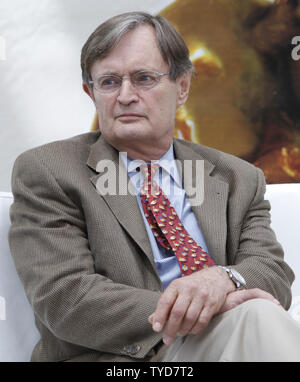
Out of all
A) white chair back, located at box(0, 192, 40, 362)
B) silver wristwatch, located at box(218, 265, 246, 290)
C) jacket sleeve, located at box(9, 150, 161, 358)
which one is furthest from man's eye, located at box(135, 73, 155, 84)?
silver wristwatch, located at box(218, 265, 246, 290)

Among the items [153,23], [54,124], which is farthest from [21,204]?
[54,124]

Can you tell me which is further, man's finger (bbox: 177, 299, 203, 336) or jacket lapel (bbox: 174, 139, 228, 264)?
jacket lapel (bbox: 174, 139, 228, 264)

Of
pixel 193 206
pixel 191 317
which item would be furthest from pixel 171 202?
pixel 191 317

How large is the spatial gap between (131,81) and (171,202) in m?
0.40

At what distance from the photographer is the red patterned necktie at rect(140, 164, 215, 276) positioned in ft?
5.45

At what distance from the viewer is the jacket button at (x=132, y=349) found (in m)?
1.41

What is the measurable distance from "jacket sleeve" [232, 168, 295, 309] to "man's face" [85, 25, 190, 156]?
0.38m

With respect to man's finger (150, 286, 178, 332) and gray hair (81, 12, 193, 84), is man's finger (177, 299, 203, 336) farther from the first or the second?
gray hair (81, 12, 193, 84)

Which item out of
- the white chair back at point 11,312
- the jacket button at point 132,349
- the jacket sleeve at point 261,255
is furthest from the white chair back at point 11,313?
the jacket sleeve at point 261,255

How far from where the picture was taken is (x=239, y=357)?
1107mm

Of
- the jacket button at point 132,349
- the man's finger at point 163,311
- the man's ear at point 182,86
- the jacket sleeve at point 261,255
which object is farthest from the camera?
the man's ear at point 182,86

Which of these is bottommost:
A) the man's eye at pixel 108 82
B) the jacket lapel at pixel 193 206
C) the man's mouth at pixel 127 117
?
the jacket lapel at pixel 193 206

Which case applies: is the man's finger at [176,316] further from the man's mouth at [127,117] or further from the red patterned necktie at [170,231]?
the man's mouth at [127,117]

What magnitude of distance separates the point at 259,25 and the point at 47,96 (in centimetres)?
126
